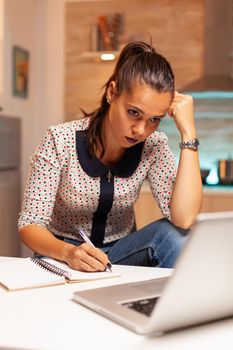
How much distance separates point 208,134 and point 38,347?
3348 mm

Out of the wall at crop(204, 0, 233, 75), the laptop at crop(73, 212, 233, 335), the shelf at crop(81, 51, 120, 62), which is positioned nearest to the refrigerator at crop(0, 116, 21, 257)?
the shelf at crop(81, 51, 120, 62)

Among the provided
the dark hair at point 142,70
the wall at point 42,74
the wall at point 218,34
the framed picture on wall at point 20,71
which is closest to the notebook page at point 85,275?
the dark hair at point 142,70

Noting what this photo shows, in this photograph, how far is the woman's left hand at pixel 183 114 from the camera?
5.55 ft

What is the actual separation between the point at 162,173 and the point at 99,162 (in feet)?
0.75

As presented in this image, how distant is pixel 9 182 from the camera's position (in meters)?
3.61

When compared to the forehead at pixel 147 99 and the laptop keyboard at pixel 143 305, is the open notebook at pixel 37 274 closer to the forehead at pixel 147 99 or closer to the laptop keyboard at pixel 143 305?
the laptop keyboard at pixel 143 305

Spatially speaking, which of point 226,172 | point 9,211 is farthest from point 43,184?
point 226,172

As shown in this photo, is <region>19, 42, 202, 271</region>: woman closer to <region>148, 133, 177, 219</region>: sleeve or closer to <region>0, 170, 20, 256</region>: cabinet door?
<region>148, 133, 177, 219</region>: sleeve

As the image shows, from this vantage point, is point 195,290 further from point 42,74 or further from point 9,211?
point 42,74

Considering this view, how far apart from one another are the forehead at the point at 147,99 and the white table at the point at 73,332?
2.09ft

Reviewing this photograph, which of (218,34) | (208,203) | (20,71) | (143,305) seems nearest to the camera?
(143,305)

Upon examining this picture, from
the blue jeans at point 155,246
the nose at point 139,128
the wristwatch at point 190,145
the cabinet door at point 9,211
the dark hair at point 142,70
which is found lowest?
the cabinet door at point 9,211

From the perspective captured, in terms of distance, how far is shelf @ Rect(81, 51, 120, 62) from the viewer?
12.9 ft

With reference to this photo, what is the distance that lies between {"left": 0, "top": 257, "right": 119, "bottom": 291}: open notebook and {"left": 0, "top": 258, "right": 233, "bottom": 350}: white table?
9 cm
